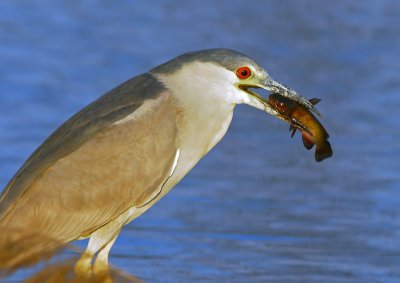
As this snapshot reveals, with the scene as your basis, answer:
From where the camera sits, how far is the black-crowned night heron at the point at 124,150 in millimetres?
6586

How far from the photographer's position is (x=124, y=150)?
21.8 feet

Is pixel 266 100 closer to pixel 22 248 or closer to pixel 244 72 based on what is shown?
pixel 244 72

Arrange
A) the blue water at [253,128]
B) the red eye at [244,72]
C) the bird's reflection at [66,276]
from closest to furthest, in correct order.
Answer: the bird's reflection at [66,276]
the red eye at [244,72]
the blue water at [253,128]

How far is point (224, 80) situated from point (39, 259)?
4.57 ft

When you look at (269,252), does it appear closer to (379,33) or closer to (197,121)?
(197,121)

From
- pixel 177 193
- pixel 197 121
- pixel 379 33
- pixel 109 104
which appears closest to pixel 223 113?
pixel 197 121

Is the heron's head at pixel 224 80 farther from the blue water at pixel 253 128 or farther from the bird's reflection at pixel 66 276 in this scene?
the blue water at pixel 253 128

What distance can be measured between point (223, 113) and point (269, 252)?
1.56m

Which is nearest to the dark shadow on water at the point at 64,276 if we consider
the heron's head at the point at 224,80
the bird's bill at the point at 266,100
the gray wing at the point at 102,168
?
the gray wing at the point at 102,168

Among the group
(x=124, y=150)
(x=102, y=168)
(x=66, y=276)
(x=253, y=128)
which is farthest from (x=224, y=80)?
(x=253, y=128)

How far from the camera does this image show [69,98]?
1111 cm

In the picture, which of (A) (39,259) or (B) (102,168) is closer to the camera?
(A) (39,259)

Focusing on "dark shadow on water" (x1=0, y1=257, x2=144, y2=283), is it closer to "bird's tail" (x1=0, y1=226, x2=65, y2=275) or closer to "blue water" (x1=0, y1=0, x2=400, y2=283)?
"bird's tail" (x1=0, y1=226, x2=65, y2=275)

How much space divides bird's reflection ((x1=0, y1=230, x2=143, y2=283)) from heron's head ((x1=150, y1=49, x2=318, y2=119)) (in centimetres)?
105
